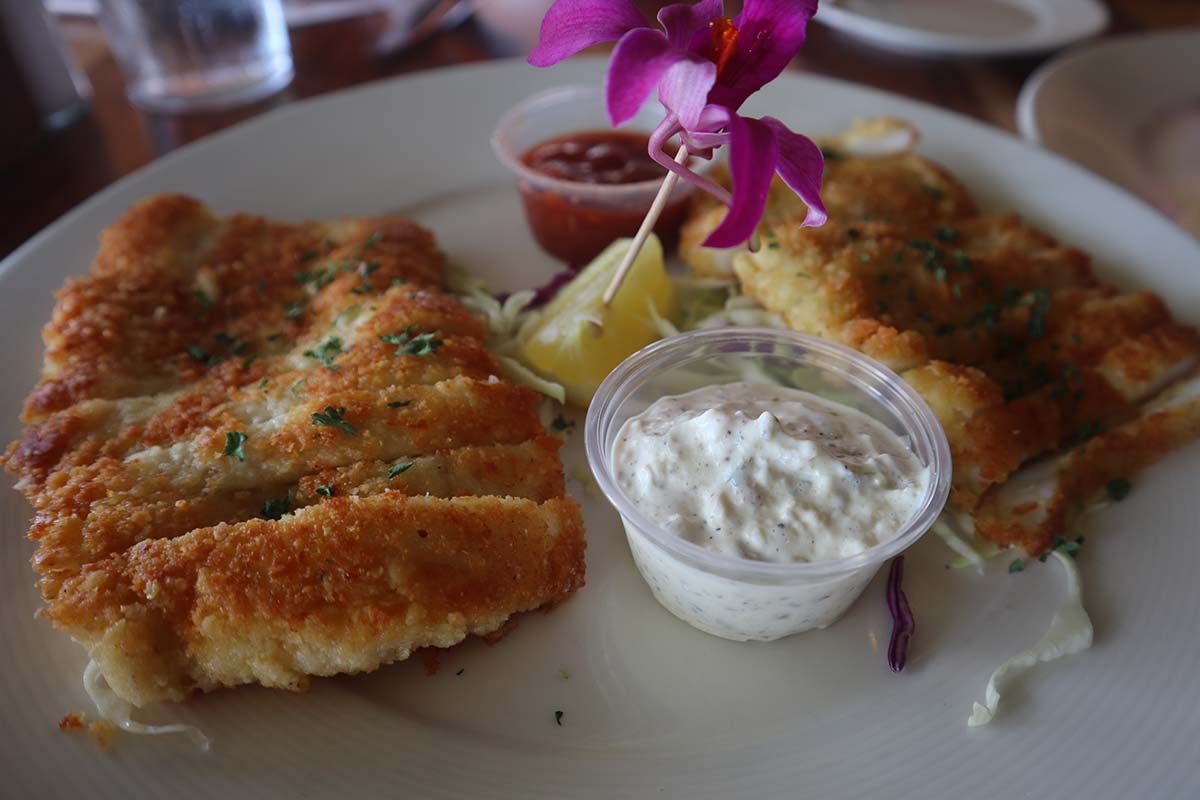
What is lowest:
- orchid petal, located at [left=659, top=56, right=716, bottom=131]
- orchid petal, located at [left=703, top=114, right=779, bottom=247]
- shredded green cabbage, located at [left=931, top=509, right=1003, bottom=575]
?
shredded green cabbage, located at [left=931, top=509, right=1003, bottom=575]

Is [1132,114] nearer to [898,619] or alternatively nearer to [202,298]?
[898,619]

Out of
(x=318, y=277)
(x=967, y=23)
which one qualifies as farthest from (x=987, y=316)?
(x=967, y=23)

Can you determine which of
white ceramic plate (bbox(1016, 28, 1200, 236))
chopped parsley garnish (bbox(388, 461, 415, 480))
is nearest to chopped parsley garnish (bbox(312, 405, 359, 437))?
chopped parsley garnish (bbox(388, 461, 415, 480))

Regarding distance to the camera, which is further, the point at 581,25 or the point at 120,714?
the point at 581,25

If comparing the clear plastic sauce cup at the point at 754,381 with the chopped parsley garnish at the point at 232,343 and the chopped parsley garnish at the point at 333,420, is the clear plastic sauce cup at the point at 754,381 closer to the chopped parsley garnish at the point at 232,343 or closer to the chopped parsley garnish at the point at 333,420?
the chopped parsley garnish at the point at 333,420

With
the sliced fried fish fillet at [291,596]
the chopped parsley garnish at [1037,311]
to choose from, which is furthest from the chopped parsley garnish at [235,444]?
the chopped parsley garnish at [1037,311]

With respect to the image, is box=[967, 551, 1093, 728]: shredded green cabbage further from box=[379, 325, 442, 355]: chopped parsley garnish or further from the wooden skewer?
box=[379, 325, 442, 355]: chopped parsley garnish
